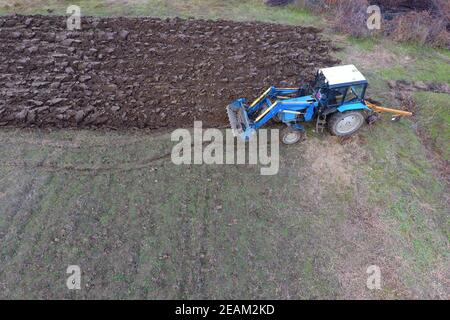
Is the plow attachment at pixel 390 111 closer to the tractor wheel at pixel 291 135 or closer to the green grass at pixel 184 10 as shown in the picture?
the tractor wheel at pixel 291 135

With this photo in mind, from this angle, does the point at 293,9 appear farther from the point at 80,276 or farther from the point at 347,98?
the point at 80,276

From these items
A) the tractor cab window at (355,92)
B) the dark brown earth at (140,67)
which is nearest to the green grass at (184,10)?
the dark brown earth at (140,67)

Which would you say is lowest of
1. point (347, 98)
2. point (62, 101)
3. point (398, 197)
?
point (398, 197)

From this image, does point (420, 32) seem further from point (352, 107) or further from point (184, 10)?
point (184, 10)

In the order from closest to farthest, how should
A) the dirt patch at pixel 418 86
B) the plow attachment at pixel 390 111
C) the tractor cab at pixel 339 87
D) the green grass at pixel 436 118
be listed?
the tractor cab at pixel 339 87 < the plow attachment at pixel 390 111 < the green grass at pixel 436 118 < the dirt patch at pixel 418 86

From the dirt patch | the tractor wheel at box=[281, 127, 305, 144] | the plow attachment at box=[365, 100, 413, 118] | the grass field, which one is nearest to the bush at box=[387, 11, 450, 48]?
the dirt patch

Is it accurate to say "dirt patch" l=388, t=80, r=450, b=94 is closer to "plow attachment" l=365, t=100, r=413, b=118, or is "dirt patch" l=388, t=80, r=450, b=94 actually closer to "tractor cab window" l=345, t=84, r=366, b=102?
"plow attachment" l=365, t=100, r=413, b=118
